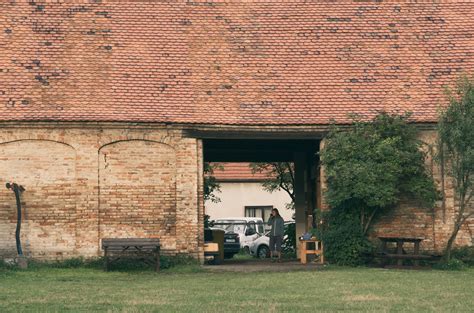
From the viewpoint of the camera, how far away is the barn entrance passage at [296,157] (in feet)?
122

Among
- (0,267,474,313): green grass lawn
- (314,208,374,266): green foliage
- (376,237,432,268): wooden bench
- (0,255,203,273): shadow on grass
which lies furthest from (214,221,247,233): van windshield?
(0,267,474,313): green grass lawn

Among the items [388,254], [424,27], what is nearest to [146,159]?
[388,254]

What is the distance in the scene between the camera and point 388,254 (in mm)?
31484

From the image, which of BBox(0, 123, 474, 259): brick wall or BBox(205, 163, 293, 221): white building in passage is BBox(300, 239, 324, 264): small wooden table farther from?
BBox(205, 163, 293, 221): white building in passage

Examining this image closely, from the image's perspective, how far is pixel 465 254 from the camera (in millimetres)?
32781

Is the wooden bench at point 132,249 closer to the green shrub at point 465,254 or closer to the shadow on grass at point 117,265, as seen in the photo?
the shadow on grass at point 117,265

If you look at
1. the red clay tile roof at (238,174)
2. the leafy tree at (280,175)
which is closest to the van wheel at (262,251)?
the leafy tree at (280,175)

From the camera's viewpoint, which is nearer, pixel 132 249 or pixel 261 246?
pixel 132 249

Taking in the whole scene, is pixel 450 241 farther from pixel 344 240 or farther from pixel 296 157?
pixel 296 157

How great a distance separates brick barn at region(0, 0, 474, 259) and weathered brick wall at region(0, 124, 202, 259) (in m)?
0.03

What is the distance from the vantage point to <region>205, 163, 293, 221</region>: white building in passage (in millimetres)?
60500

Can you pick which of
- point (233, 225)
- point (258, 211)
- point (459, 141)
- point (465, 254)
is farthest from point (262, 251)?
point (459, 141)

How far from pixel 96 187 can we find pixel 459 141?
9564 millimetres

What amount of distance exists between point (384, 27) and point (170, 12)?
6343 millimetres
